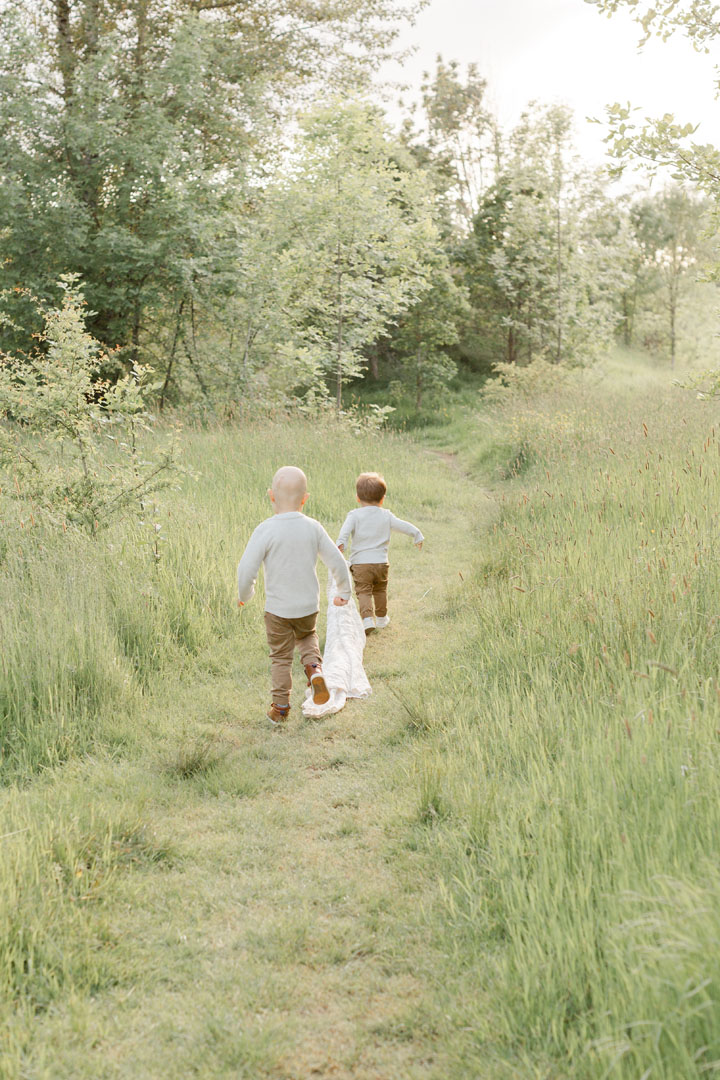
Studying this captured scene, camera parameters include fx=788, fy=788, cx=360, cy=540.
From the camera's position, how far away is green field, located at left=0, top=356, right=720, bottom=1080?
239 centimetres

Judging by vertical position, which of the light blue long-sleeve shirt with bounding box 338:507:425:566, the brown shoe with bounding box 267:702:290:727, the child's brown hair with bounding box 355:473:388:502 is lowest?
the brown shoe with bounding box 267:702:290:727

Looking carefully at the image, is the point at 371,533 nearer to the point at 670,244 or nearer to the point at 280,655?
the point at 280,655

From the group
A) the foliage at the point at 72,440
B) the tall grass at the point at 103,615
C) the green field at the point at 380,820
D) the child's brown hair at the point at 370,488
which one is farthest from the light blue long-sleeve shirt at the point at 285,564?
the foliage at the point at 72,440

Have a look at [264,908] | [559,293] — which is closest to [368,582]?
[264,908]

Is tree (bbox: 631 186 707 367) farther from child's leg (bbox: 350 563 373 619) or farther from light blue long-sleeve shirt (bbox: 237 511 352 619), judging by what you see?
light blue long-sleeve shirt (bbox: 237 511 352 619)

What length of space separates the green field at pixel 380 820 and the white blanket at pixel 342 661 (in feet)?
0.50

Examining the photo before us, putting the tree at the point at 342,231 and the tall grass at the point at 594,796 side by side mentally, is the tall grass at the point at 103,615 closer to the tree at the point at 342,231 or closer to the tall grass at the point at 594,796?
the tall grass at the point at 594,796

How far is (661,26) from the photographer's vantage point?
16.0 ft

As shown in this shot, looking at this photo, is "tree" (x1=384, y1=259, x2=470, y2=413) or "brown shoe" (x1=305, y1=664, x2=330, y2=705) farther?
"tree" (x1=384, y1=259, x2=470, y2=413)

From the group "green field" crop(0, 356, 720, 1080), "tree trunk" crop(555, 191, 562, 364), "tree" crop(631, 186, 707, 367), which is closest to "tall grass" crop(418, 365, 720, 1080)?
"green field" crop(0, 356, 720, 1080)

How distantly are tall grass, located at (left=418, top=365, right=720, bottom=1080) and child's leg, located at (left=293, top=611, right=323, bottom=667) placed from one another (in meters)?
0.99

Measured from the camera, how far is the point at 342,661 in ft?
18.2

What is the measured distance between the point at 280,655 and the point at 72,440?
304 centimetres

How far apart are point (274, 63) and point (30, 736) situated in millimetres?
20582
